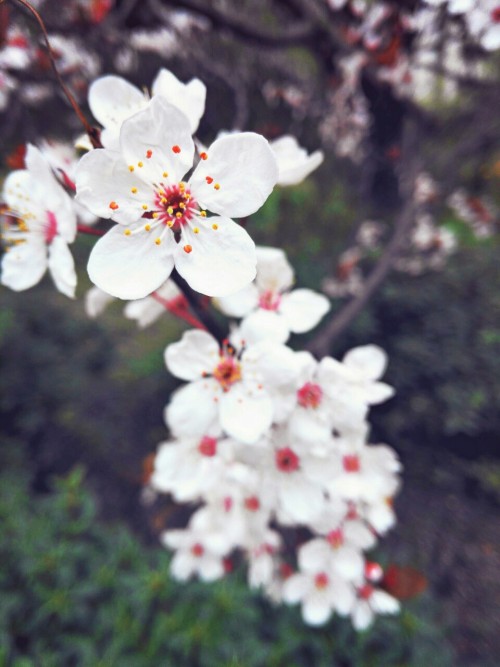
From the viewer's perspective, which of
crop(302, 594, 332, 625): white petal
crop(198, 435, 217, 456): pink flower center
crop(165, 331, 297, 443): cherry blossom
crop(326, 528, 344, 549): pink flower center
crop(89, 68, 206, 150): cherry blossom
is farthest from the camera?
crop(302, 594, 332, 625): white petal

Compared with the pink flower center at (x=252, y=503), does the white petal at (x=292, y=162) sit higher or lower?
higher

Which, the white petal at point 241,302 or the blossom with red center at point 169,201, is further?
the white petal at point 241,302

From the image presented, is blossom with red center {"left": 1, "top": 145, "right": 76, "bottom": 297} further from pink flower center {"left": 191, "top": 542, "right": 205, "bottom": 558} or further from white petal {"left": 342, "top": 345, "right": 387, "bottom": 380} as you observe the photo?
pink flower center {"left": 191, "top": 542, "right": 205, "bottom": 558}

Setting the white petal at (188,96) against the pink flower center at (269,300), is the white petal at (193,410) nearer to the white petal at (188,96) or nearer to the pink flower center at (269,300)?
the pink flower center at (269,300)

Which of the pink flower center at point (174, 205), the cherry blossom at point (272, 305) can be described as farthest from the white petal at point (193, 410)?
the pink flower center at point (174, 205)

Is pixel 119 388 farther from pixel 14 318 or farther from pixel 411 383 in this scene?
pixel 411 383

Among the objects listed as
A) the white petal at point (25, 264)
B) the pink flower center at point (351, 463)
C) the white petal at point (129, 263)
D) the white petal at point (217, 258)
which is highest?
the white petal at point (25, 264)

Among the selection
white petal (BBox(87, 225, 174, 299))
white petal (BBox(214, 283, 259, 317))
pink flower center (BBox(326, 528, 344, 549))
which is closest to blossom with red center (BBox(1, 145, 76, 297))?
white petal (BBox(87, 225, 174, 299))

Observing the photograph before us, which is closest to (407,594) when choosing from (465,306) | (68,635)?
(68,635)
